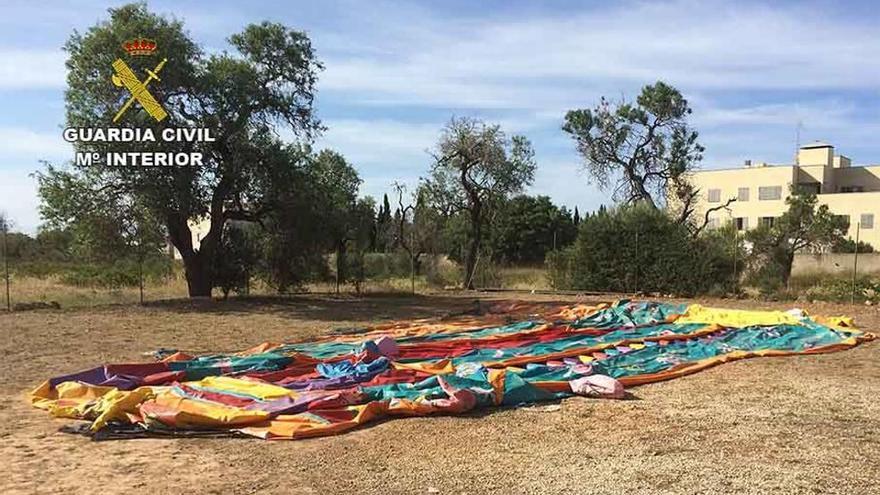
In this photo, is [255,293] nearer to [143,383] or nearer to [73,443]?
[143,383]

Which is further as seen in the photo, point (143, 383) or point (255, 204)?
point (255, 204)

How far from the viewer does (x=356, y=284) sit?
2105cm

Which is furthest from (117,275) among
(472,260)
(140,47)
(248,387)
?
(248,387)

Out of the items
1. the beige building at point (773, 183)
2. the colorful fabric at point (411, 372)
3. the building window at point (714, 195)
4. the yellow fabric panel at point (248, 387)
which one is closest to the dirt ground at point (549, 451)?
the colorful fabric at point (411, 372)

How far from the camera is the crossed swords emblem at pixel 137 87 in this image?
578 inches

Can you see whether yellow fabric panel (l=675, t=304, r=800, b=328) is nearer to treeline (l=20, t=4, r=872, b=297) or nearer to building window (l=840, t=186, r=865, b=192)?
treeline (l=20, t=4, r=872, b=297)

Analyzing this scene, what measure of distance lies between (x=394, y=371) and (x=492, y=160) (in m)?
17.6

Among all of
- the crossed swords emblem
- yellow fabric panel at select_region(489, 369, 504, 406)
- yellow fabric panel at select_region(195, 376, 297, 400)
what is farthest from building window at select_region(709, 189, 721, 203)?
yellow fabric panel at select_region(195, 376, 297, 400)

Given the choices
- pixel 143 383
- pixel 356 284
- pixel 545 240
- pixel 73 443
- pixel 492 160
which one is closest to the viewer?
pixel 73 443

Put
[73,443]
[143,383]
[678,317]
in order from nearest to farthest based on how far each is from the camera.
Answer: [73,443], [143,383], [678,317]

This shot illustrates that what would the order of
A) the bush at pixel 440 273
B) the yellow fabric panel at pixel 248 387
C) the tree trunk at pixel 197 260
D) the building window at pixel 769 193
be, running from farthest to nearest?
the building window at pixel 769 193 → the bush at pixel 440 273 → the tree trunk at pixel 197 260 → the yellow fabric panel at pixel 248 387

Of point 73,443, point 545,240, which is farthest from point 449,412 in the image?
point 545,240

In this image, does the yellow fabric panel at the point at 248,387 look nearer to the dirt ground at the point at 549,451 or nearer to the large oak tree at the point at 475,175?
the dirt ground at the point at 549,451

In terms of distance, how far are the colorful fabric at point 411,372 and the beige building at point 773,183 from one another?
40852 mm
